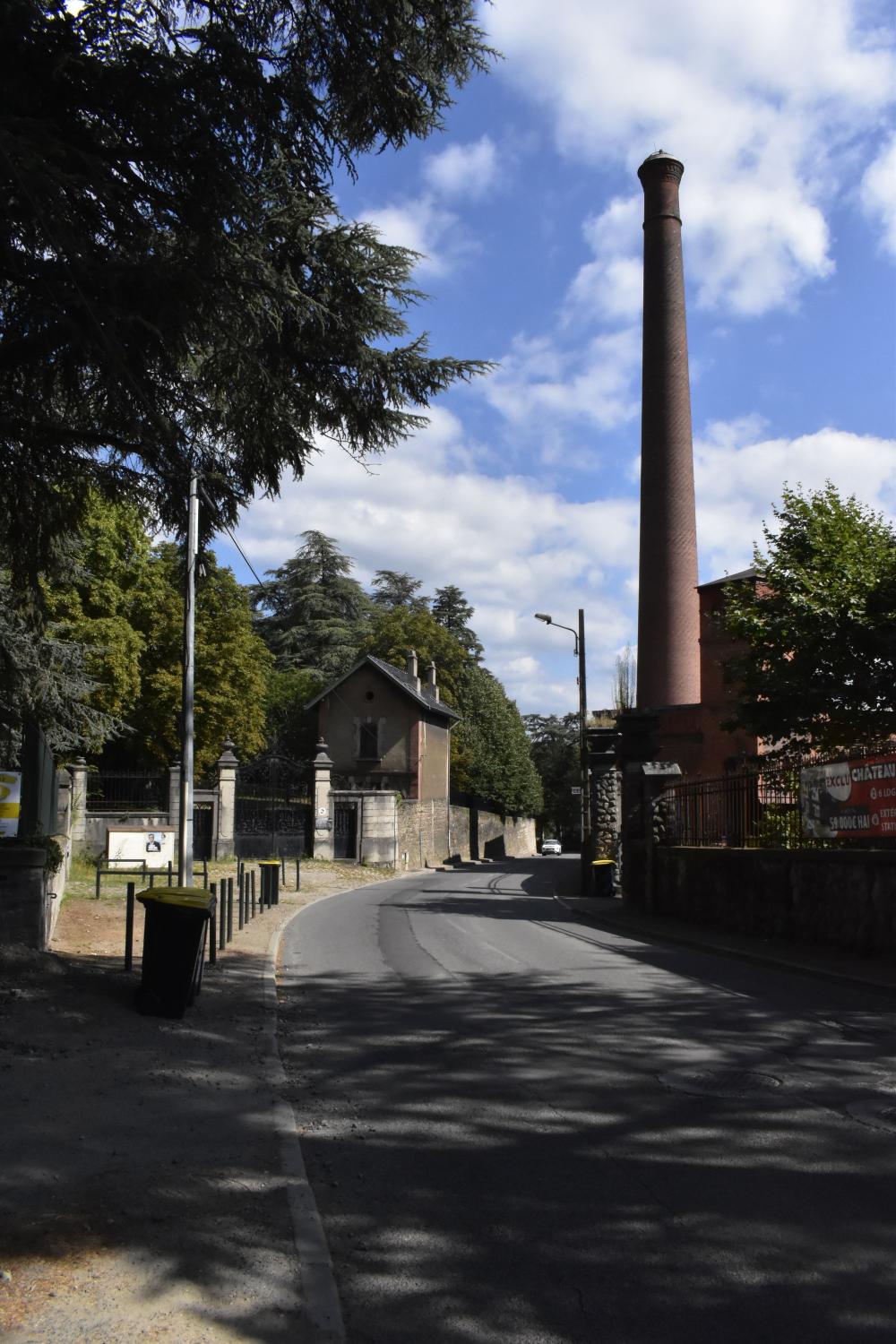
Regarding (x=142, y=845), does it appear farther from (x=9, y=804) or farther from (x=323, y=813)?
(x=323, y=813)

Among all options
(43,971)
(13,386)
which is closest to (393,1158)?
(43,971)

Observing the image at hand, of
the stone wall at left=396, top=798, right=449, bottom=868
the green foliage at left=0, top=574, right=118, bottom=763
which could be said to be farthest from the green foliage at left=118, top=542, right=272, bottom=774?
the green foliage at left=0, top=574, right=118, bottom=763

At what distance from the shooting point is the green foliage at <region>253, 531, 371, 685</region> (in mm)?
64250

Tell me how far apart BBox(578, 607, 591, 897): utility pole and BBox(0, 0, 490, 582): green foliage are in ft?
60.1

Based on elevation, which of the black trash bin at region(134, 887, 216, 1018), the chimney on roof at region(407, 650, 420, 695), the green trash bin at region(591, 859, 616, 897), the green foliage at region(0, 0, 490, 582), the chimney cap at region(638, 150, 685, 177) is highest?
the chimney cap at region(638, 150, 685, 177)

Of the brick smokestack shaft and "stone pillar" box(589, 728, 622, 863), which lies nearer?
"stone pillar" box(589, 728, 622, 863)

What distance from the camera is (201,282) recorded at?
26.4 feet

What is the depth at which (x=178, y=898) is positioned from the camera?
8844 millimetres

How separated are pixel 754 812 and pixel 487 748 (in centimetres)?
4782

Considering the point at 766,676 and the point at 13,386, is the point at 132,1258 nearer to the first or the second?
the point at 13,386

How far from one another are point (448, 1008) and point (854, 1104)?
4.23 m

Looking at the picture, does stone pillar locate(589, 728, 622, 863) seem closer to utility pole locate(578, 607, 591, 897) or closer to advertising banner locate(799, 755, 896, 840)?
utility pole locate(578, 607, 591, 897)

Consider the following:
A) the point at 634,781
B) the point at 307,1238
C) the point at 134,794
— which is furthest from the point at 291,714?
the point at 307,1238

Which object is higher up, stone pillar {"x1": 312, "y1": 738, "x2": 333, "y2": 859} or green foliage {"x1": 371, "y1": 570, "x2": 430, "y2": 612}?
green foliage {"x1": 371, "y1": 570, "x2": 430, "y2": 612}
